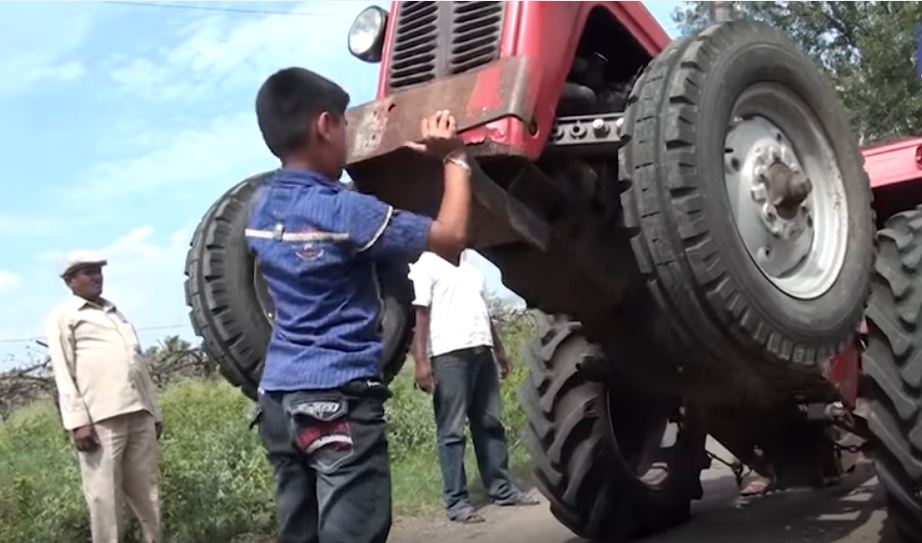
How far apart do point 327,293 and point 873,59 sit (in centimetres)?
2308

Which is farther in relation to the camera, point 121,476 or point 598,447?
point 121,476

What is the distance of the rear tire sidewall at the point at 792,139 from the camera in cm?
336

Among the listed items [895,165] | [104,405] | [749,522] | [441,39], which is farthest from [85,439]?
[895,165]

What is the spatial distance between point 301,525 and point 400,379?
897 cm

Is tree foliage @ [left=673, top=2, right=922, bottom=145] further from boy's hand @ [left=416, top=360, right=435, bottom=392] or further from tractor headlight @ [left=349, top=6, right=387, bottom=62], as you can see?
tractor headlight @ [left=349, top=6, right=387, bottom=62]

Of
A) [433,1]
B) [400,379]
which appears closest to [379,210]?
[433,1]

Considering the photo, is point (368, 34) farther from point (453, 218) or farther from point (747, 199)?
point (453, 218)

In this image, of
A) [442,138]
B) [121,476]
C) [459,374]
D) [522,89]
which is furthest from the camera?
[459,374]

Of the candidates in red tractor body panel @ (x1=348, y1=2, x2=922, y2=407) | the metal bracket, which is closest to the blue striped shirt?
red tractor body panel @ (x1=348, y1=2, x2=922, y2=407)

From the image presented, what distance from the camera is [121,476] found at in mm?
5973

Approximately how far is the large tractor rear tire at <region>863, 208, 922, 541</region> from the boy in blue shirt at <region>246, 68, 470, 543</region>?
2049 mm

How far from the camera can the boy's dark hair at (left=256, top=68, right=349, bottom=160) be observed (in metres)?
2.89

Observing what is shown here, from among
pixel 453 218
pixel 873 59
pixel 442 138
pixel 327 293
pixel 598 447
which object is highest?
pixel 873 59

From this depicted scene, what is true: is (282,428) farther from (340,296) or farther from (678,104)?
(678,104)
